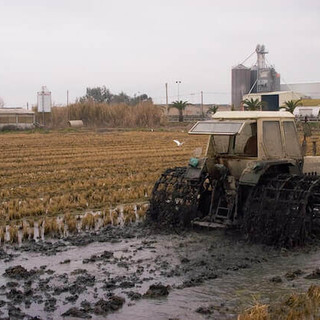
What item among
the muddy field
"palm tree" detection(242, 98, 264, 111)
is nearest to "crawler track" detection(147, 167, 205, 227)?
the muddy field

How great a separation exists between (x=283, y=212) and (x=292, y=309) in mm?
2943

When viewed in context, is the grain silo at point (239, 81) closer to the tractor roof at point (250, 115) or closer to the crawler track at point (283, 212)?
the tractor roof at point (250, 115)

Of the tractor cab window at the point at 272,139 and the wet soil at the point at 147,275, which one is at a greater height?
the tractor cab window at the point at 272,139

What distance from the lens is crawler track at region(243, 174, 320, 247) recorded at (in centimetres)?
877

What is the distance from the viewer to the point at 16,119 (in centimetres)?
5034

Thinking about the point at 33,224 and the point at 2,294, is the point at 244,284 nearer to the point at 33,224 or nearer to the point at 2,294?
the point at 2,294

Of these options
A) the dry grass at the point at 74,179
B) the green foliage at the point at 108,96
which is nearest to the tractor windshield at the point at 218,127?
the dry grass at the point at 74,179

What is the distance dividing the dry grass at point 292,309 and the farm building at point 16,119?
45096 millimetres

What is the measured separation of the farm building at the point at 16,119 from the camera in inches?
1949

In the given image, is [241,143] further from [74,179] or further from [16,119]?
[16,119]

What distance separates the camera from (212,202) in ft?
32.5

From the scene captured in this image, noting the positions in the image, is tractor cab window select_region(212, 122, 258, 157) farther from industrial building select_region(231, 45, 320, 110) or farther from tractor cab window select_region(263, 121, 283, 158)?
industrial building select_region(231, 45, 320, 110)

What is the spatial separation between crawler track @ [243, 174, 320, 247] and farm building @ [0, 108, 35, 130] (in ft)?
139

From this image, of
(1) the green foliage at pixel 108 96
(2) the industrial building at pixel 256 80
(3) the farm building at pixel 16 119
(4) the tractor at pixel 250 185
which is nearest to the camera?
(4) the tractor at pixel 250 185
